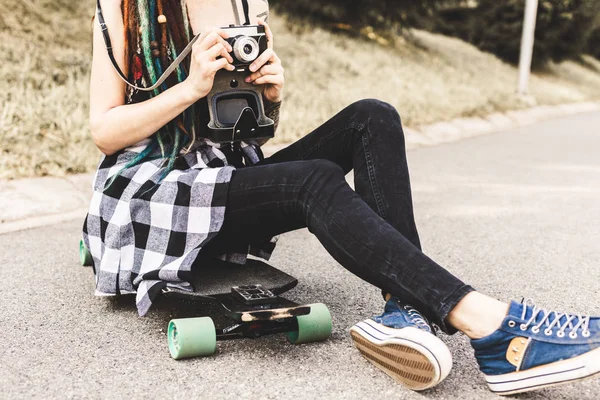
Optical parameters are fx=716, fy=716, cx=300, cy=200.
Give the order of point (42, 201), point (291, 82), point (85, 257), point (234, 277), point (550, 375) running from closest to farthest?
point (550, 375), point (234, 277), point (85, 257), point (42, 201), point (291, 82)

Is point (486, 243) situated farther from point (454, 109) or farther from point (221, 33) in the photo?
point (454, 109)

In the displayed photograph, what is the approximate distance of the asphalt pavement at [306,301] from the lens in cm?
171

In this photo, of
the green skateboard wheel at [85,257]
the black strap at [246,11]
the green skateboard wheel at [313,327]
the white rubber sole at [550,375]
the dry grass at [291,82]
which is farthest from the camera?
the dry grass at [291,82]

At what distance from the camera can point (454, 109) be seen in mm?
6953

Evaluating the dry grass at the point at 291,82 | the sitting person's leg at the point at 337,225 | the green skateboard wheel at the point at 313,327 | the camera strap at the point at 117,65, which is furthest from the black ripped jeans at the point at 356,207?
the dry grass at the point at 291,82

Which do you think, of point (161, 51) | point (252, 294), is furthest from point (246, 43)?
point (252, 294)

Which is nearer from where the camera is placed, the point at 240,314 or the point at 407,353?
the point at 407,353

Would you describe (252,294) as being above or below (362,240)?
below

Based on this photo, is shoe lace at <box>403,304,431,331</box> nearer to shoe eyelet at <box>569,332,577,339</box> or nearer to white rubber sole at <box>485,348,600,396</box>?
white rubber sole at <box>485,348,600,396</box>

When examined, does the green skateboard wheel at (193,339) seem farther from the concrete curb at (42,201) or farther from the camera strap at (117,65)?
the concrete curb at (42,201)

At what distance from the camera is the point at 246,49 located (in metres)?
1.97

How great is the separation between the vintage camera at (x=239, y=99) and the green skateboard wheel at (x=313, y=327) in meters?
0.54

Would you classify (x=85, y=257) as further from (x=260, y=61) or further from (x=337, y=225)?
(x=337, y=225)

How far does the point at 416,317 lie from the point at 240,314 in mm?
432
